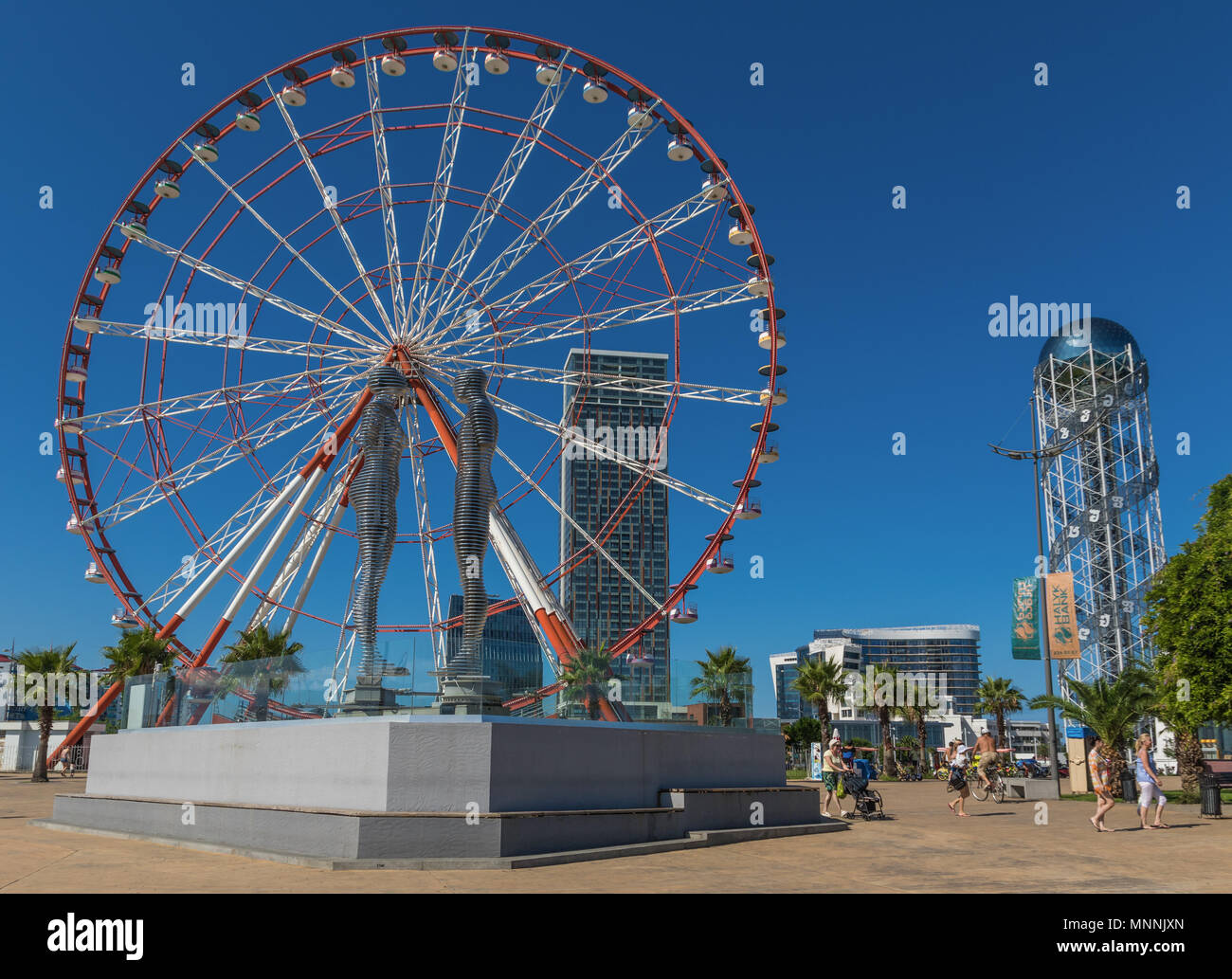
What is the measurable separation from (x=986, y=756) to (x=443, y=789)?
66.7ft

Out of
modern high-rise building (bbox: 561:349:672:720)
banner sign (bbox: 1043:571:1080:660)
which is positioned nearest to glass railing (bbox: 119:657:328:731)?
modern high-rise building (bbox: 561:349:672:720)

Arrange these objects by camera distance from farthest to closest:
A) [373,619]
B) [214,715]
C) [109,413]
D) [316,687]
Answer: [109,413]
[214,715]
[373,619]
[316,687]

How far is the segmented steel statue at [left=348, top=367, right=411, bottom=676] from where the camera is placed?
1574cm

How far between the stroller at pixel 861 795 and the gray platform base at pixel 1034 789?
13832 millimetres

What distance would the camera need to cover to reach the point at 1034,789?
32656 mm

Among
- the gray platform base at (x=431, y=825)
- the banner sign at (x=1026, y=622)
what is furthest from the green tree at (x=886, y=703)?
the gray platform base at (x=431, y=825)

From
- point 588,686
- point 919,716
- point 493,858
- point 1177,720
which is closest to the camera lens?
point 493,858

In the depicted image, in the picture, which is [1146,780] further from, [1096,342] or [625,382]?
[1096,342]

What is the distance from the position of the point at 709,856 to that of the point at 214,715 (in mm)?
8917

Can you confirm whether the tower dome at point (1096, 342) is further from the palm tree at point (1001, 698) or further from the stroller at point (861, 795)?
the stroller at point (861, 795)

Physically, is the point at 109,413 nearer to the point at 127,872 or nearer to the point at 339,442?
the point at 339,442

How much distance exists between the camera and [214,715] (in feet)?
55.2

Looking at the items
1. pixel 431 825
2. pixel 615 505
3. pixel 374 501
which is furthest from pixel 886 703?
pixel 615 505
